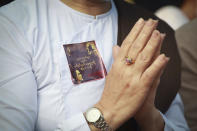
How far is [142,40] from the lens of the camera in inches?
28.3

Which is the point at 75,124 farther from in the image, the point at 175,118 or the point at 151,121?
the point at 175,118

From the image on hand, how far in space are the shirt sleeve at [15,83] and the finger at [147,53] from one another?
33 cm

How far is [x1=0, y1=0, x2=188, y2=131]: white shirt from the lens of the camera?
687 mm

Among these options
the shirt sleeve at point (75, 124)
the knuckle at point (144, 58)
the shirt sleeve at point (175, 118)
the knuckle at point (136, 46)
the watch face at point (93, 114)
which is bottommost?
the shirt sleeve at point (175, 118)

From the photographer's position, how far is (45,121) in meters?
0.75

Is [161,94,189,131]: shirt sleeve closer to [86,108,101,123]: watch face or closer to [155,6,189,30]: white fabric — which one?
[86,108,101,123]: watch face

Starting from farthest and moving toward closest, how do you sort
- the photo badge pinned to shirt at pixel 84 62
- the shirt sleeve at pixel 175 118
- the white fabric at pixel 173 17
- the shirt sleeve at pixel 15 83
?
the white fabric at pixel 173 17
the shirt sleeve at pixel 175 118
the photo badge pinned to shirt at pixel 84 62
the shirt sleeve at pixel 15 83

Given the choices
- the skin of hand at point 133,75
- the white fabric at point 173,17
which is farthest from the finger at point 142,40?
the white fabric at point 173,17

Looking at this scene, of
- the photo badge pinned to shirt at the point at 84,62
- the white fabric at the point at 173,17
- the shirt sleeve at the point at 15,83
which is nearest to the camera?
the shirt sleeve at the point at 15,83

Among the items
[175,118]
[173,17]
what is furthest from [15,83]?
[173,17]

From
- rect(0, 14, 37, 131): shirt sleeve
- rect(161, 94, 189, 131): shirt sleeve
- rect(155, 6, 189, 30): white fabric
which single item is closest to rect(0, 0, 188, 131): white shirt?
rect(0, 14, 37, 131): shirt sleeve

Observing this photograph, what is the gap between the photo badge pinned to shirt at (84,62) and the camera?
2.56 ft

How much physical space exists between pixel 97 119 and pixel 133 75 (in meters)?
0.18

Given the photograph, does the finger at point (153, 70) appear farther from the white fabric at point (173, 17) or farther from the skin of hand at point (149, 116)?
the white fabric at point (173, 17)
